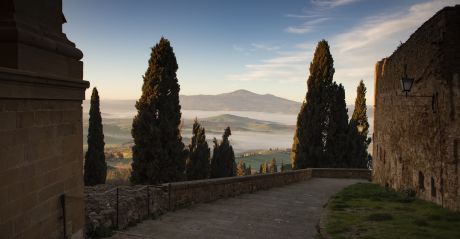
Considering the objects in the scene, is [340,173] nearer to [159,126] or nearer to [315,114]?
[315,114]

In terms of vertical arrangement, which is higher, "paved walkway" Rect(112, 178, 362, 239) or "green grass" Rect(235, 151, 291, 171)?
"paved walkway" Rect(112, 178, 362, 239)

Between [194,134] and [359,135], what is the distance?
15.2 m

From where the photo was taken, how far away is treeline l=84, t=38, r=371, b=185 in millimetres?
22109

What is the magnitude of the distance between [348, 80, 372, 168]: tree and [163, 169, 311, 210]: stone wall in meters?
13.4

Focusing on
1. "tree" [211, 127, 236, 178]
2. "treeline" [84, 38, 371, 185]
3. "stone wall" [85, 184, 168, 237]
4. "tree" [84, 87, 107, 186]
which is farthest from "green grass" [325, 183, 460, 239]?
"tree" [211, 127, 236, 178]

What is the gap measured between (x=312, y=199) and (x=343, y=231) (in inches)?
295

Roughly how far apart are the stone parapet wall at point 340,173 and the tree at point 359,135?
3584 mm

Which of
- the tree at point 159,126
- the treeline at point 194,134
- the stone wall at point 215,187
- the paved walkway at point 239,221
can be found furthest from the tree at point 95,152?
the paved walkway at point 239,221

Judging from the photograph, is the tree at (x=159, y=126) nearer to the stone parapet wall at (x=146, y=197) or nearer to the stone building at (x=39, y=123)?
the stone parapet wall at (x=146, y=197)

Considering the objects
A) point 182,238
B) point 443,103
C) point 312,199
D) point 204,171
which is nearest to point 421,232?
point 443,103

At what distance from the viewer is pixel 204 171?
32.9m

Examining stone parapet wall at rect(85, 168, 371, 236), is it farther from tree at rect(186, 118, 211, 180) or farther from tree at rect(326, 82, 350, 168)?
tree at rect(326, 82, 350, 168)

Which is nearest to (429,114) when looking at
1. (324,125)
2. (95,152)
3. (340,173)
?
(340,173)

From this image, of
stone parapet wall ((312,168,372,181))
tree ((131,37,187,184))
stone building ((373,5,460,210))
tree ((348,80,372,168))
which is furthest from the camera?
tree ((348,80,372,168))
